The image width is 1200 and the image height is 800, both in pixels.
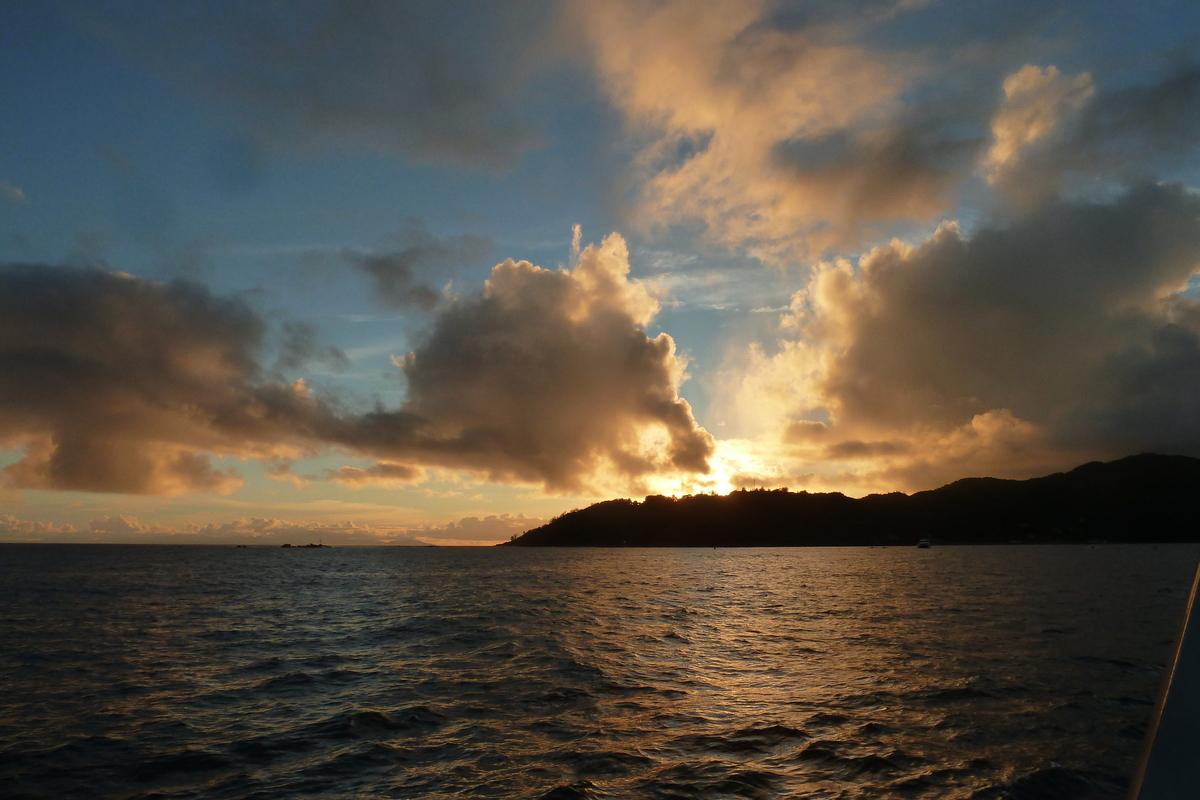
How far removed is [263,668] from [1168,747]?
3742 centimetres

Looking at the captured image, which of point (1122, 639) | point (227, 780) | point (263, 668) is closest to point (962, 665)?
point (1122, 639)

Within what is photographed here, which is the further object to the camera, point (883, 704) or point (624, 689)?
point (624, 689)

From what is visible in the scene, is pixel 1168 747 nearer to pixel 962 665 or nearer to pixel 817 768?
pixel 817 768

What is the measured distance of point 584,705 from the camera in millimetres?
24547

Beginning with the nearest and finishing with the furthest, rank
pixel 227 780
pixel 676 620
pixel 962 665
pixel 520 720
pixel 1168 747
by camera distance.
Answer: pixel 1168 747 → pixel 227 780 → pixel 520 720 → pixel 962 665 → pixel 676 620

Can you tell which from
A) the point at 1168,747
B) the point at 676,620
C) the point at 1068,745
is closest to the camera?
the point at 1168,747

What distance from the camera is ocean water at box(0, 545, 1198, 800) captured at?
56.1ft

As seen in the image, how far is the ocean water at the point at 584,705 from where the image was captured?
56.1 feet

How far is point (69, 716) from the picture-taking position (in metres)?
23.7

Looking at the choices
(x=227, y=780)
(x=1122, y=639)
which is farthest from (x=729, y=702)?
(x=1122, y=639)

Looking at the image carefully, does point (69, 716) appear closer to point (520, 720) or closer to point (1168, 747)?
point (520, 720)

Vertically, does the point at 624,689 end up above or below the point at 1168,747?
below

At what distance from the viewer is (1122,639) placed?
38406 millimetres

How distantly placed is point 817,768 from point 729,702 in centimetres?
775
